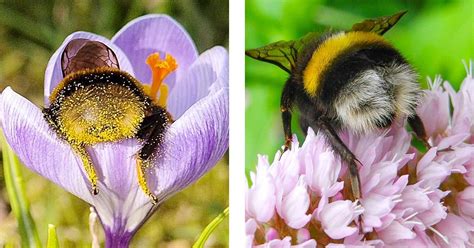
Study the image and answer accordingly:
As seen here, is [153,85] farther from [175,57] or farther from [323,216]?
[323,216]

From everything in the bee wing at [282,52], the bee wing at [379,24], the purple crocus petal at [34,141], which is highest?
the bee wing at [379,24]

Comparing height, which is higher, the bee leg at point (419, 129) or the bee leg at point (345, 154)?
the bee leg at point (419, 129)

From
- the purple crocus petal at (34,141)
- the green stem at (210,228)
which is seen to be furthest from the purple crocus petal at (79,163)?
the green stem at (210,228)

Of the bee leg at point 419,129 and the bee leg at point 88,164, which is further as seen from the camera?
the bee leg at point 419,129

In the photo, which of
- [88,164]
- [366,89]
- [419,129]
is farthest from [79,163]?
[419,129]

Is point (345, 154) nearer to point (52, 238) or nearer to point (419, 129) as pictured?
point (419, 129)

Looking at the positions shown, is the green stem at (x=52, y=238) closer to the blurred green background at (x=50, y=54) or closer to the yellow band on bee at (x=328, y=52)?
the blurred green background at (x=50, y=54)

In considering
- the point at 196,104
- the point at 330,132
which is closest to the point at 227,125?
the point at 196,104
